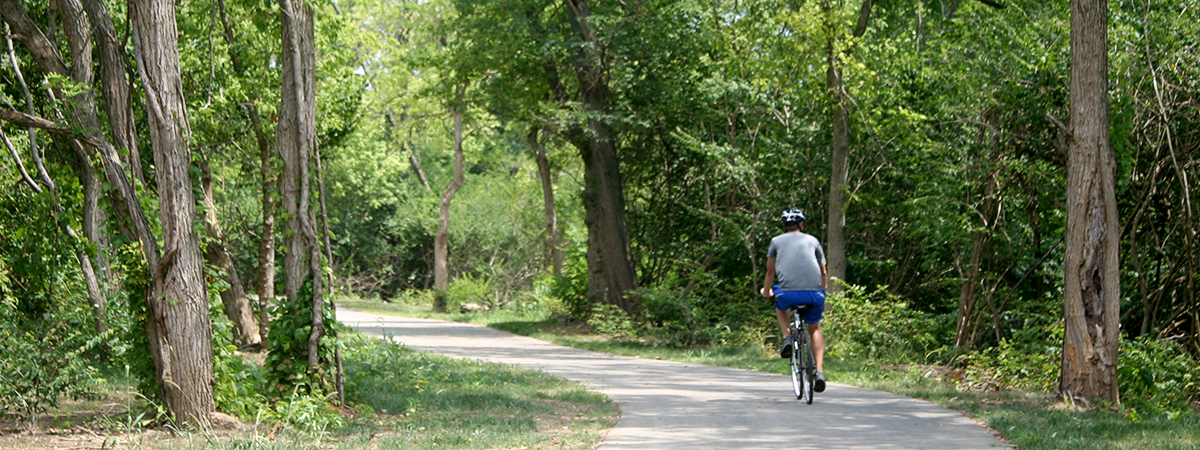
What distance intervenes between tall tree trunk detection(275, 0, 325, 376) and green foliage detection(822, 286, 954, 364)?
9.09 meters

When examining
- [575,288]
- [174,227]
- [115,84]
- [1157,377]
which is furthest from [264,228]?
[1157,377]

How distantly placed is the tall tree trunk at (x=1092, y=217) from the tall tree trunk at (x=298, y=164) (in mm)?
6932

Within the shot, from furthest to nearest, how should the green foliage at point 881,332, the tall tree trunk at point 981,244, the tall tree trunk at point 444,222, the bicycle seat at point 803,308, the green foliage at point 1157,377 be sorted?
the tall tree trunk at point 444,222, the green foliage at point 881,332, the tall tree trunk at point 981,244, the green foliage at point 1157,377, the bicycle seat at point 803,308

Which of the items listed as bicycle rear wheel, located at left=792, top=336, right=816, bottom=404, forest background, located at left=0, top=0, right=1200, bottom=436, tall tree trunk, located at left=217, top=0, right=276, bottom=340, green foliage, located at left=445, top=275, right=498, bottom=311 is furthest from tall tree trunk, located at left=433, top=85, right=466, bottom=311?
bicycle rear wheel, located at left=792, top=336, right=816, bottom=404

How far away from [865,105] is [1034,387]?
7336 millimetres

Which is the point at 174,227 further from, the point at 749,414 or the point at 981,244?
the point at 981,244

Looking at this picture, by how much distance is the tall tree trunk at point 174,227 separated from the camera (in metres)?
7.88

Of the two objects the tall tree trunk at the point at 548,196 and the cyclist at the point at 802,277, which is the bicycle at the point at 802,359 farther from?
the tall tree trunk at the point at 548,196

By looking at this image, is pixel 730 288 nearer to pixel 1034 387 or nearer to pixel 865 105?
pixel 865 105

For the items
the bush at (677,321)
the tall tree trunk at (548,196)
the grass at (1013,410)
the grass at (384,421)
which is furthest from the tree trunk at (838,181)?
the tall tree trunk at (548,196)

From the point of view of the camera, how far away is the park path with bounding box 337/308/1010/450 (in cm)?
755

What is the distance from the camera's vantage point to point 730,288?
20.8 m

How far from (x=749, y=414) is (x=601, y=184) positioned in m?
13.9

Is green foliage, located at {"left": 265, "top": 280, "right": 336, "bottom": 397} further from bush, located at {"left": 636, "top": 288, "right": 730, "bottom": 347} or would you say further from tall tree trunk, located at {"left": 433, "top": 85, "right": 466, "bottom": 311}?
tall tree trunk, located at {"left": 433, "top": 85, "right": 466, "bottom": 311}
